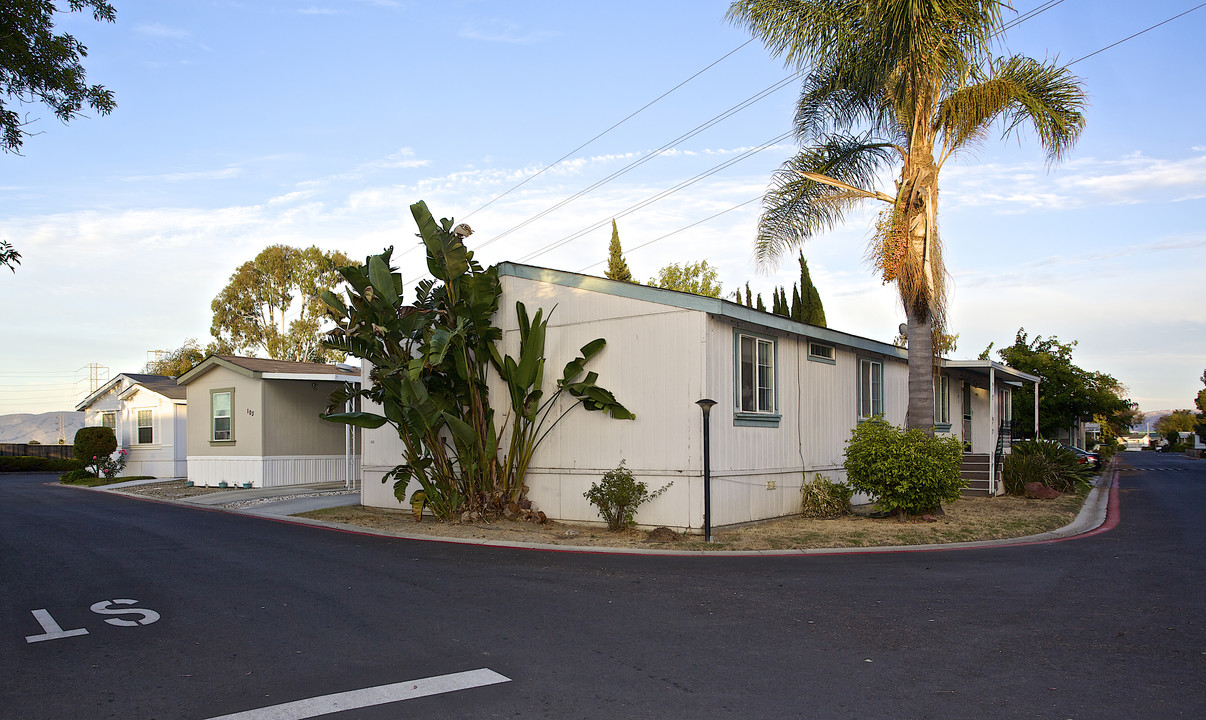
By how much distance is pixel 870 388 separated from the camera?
63.0 feet

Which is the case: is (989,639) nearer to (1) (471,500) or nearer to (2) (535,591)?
(2) (535,591)

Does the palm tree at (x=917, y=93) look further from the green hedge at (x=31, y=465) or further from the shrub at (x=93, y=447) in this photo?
the green hedge at (x=31, y=465)

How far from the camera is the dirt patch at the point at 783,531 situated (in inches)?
494

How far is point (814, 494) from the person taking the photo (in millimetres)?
15578

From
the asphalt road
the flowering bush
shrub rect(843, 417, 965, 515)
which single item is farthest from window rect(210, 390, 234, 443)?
shrub rect(843, 417, 965, 515)

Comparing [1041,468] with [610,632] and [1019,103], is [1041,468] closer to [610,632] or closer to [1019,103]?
[1019,103]

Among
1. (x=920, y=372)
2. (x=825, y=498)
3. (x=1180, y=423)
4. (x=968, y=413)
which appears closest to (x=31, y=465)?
(x=825, y=498)

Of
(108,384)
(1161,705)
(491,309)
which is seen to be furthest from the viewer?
(108,384)

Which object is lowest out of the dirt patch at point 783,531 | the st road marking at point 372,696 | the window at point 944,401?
the dirt patch at point 783,531

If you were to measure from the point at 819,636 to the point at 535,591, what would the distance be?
125 inches

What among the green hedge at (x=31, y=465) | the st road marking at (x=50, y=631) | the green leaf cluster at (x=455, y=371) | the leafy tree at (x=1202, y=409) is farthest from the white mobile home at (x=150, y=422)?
the leafy tree at (x=1202, y=409)

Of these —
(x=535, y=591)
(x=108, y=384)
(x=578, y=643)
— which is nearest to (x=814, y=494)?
(x=535, y=591)

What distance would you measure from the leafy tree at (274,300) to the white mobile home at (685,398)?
30710mm

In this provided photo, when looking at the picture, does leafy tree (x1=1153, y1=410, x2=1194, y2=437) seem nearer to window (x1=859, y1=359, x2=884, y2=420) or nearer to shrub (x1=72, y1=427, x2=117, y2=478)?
window (x1=859, y1=359, x2=884, y2=420)
